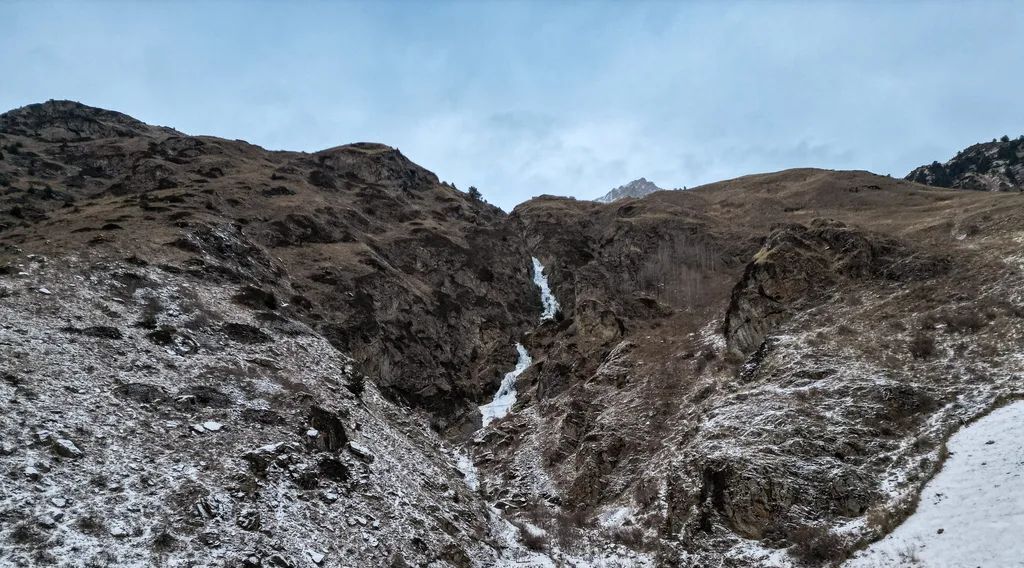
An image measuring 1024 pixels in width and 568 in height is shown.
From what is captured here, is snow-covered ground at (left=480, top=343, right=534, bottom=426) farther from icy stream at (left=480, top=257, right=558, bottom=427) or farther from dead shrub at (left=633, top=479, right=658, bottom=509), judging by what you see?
dead shrub at (left=633, top=479, right=658, bottom=509)

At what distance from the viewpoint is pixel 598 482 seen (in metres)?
25.8

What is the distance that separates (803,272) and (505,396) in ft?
71.7

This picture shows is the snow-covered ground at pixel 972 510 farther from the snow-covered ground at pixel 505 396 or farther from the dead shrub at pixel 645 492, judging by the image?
the snow-covered ground at pixel 505 396

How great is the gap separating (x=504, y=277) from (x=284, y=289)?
2707 cm

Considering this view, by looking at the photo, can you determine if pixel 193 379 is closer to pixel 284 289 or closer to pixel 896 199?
pixel 284 289

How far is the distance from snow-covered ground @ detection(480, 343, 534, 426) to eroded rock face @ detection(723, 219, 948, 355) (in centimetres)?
1647

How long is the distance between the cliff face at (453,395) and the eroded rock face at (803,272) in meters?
0.14

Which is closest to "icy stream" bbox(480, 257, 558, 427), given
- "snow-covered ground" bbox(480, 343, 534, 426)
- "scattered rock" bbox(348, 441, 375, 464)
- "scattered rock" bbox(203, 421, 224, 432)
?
"snow-covered ground" bbox(480, 343, 534, 426)

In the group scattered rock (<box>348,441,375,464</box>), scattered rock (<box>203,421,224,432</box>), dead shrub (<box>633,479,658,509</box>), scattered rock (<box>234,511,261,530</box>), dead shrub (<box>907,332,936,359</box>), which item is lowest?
dead shrub (<box>633,479,658,509</box>)

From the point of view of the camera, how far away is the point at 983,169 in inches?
2940

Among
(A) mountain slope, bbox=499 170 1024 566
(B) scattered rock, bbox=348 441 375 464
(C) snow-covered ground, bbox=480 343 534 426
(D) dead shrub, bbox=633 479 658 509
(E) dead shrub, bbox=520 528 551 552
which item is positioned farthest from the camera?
(C) snow-covered ground, bbox=480 343 534 426

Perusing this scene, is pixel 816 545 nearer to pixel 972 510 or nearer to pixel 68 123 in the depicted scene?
pixel 972 510

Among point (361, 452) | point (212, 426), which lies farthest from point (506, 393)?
point (212, 426)

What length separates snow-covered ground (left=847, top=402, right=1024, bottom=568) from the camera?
13.1 meters
